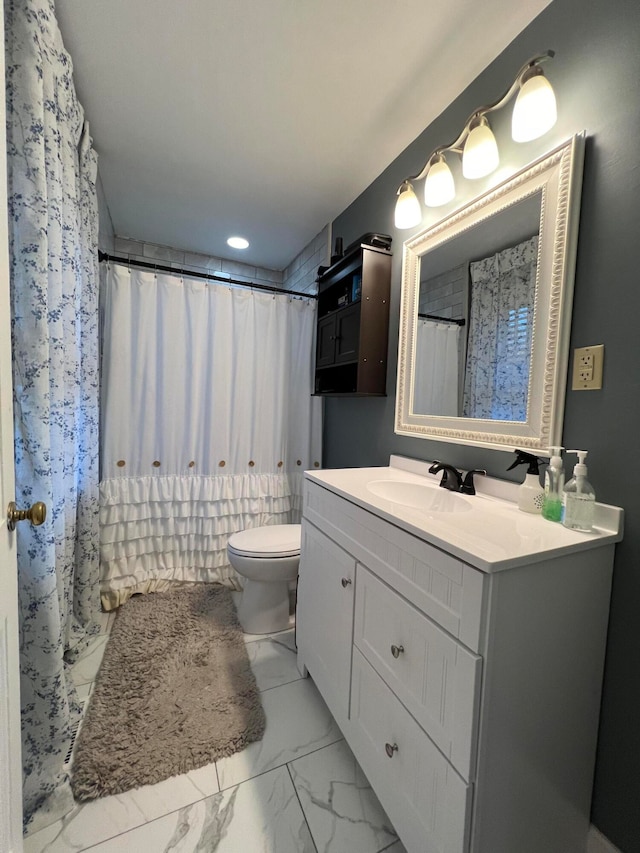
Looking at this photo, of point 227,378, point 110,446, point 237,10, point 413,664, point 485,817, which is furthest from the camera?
point 227,378

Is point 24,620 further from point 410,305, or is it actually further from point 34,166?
point 410,305

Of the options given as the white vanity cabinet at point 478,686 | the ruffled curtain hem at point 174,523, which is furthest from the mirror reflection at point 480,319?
the ruffled curtain hem at point 174,523

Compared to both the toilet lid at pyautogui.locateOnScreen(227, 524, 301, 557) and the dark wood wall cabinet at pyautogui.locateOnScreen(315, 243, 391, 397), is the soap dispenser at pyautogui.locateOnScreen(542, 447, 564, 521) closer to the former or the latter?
the dark wood wall cabinet at pyautogui.locateOnScreen(315, 243, 391, 397)

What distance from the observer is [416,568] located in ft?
2.79

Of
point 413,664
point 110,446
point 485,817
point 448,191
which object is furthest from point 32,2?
point 485,817

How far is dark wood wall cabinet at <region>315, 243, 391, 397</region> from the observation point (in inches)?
68.3

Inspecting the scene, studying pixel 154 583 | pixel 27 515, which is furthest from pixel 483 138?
pixel 154 583

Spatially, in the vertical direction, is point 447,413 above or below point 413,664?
above

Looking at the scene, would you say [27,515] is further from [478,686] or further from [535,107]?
[535,107]

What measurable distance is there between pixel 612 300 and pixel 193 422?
197cm

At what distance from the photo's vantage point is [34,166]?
949 mm

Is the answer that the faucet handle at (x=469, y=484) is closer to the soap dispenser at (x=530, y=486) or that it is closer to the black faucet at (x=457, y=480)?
the black faucet at (x=457, y=480)

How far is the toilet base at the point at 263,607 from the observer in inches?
70.6

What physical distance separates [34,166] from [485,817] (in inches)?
73.3
